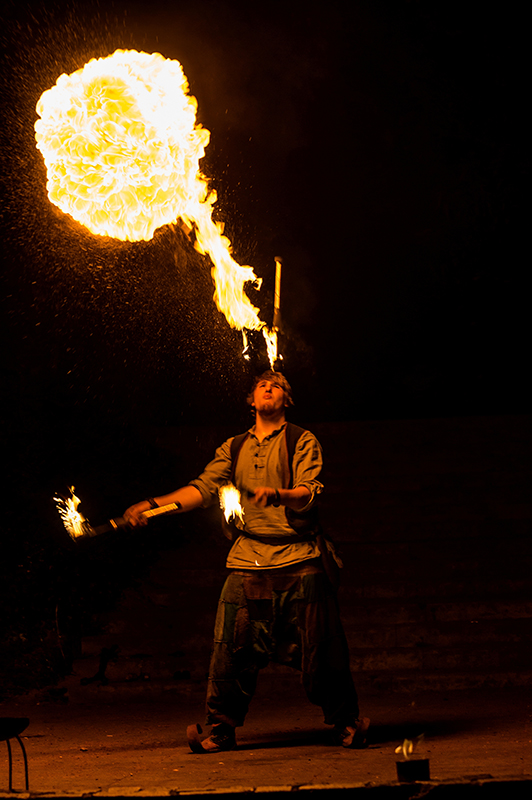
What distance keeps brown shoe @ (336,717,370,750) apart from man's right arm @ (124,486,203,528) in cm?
148

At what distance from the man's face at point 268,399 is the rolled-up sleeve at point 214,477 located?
0.95 ft

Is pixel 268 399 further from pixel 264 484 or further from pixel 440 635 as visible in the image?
pixel 440 635

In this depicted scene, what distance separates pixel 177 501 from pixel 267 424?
72cm

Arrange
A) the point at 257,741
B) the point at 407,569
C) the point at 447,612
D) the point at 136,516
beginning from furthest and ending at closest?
the point at 407,569
the point at 447,612
the point at 257,741
the point at 136,516

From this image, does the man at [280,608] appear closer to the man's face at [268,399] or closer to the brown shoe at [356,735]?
the brown shoe at [356,735]

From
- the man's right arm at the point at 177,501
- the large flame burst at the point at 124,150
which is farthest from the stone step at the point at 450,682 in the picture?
the large flame burst at the point at 124,150

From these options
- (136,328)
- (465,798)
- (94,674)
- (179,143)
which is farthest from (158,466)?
(465,798)

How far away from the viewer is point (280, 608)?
4.30 meters

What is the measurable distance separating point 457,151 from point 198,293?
15.3 ft

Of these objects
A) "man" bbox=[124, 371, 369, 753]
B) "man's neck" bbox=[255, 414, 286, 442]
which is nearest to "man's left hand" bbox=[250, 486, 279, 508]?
"man" bbox=[124, 371, 369, 753]

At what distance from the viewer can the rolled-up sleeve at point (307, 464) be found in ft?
A: 14.2

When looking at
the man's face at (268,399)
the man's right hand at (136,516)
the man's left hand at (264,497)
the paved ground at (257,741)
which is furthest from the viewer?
the man's face at (268,399)

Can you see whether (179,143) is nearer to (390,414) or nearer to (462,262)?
(462,262)

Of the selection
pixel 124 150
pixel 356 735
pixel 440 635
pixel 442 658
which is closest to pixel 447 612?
pixel 440 635
